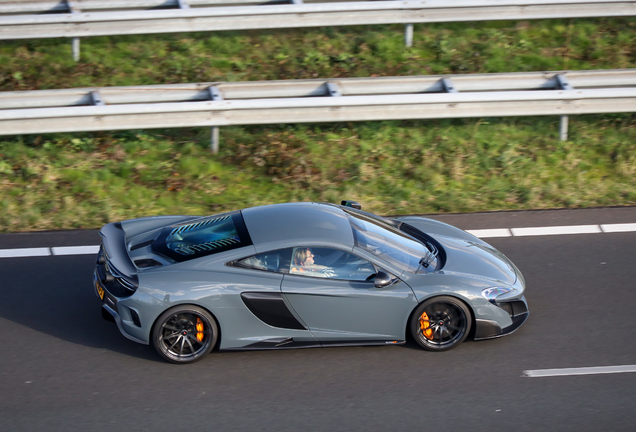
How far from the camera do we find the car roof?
5.77m

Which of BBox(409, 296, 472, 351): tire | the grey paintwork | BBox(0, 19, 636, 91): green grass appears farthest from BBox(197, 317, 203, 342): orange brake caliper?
BBox(0, 19, 636, 91): green grass

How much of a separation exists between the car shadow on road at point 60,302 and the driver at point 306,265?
146cm

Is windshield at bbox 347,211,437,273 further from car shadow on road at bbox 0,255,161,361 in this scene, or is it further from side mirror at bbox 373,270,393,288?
car shadow on road at bbox 0,255,161,361

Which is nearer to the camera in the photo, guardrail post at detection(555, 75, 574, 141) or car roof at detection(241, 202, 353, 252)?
car roof at detection(241, 202, 353, 252)

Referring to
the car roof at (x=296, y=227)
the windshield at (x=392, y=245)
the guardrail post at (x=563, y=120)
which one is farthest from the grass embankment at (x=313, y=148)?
the car roof at (x=296, y=227)

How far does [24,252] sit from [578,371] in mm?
5863

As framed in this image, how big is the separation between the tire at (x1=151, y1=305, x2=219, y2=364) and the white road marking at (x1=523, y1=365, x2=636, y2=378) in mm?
2623

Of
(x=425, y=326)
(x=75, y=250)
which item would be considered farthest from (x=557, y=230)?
(x=75, y=250)

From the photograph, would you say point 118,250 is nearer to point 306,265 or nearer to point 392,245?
point 306,265

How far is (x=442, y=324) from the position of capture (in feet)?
19.5

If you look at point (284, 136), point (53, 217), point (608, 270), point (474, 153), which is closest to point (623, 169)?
point (474, 153)

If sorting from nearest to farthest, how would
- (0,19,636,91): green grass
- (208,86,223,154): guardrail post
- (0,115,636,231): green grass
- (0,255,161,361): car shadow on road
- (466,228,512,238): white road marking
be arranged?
(0,255,161,361): car shadow on road, (466,228,512,238): white road marking, (0,115,636,231): green grass, (208,86,223,154): guardrail post, (0,19,636,91): green grass

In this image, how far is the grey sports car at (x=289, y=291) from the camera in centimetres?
565

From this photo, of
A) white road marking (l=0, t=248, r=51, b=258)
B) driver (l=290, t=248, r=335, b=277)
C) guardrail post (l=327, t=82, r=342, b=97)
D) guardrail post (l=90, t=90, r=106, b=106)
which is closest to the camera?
driver (l=290, t=248, r=335, b=277)
